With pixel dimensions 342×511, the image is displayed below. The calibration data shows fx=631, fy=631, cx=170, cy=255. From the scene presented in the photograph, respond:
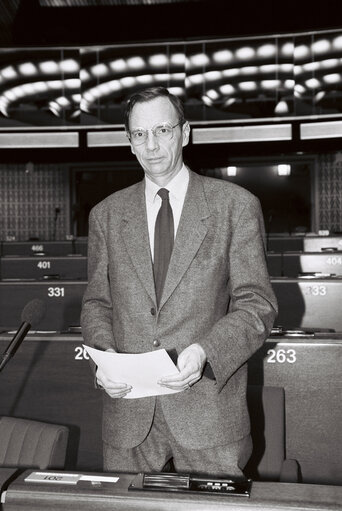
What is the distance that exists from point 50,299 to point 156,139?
11.9 feet

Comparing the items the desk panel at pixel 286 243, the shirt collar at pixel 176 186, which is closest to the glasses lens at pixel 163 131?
the shirt collar at pixel 176 186

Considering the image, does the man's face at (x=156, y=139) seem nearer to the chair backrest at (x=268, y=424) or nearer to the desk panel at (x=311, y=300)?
the chair backrest at (x=268, y=424)

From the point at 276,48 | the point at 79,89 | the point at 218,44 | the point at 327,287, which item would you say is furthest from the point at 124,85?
the point at 327,287

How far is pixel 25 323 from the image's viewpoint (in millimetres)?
1184

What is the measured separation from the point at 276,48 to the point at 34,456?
8.75m

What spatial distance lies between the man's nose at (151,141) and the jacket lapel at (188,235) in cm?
15

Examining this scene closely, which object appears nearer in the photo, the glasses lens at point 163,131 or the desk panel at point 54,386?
the glasses lens at point 163,131

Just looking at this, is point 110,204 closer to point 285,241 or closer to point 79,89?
point 285,241

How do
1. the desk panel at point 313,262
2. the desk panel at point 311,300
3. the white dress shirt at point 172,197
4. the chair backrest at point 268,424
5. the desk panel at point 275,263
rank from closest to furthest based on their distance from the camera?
the white dress shirt at point 172,197, the chair backrest at point 268,424, the desk panel at point 311,300, the desk panel at point 313,262, the desk panel at point 275,263

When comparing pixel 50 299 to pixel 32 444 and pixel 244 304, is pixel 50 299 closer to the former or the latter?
pixel 32 444

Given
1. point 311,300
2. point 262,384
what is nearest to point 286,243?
point 311,300

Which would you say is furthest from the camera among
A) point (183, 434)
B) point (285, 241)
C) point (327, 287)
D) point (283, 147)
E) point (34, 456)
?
point (283, 147)

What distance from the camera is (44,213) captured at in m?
12.0

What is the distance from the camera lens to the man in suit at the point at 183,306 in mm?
1340
